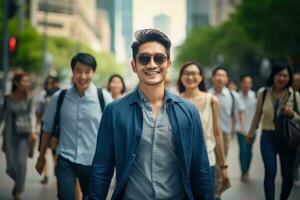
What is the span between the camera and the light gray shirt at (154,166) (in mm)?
3154

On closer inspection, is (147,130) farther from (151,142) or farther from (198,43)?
(198,43)

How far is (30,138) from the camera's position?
27.6 feet

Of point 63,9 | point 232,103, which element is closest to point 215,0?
point 63,9

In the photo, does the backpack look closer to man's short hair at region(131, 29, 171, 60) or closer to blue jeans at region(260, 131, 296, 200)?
blue jeans at region(260, 131, 296, 200)

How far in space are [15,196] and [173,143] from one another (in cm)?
527

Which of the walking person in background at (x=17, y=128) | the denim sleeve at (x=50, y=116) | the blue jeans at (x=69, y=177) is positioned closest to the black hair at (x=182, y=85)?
the denim sleeve at (x=50, y=116)

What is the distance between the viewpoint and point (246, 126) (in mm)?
10750

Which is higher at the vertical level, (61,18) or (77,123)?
(61,18)

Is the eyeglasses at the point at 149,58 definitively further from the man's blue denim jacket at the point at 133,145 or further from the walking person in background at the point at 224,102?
the walking person in background at the point at 224,102

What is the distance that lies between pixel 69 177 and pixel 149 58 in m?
2.30

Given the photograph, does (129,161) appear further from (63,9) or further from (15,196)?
(63,9)

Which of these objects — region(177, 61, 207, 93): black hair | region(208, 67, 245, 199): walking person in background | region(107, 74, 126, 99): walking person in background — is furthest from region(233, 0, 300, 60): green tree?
region(177, 61, 207, 93): black hair

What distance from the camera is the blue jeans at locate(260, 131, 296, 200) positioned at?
6.55m

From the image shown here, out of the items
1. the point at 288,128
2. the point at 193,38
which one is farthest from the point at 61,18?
the point at 288,128
